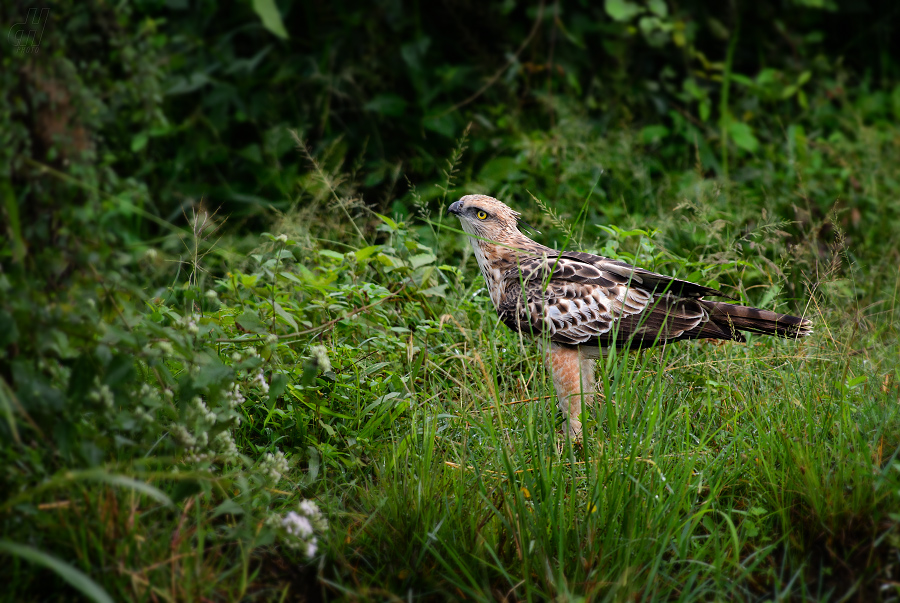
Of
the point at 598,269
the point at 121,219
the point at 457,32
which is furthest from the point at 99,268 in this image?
the point at 457,32

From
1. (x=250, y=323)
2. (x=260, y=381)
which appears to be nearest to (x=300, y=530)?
(x=260, y=381)

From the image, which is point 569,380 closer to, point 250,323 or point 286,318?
point 286,318

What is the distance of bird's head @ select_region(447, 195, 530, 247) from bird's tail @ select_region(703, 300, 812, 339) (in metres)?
1.15

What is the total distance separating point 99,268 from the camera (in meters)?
2.53

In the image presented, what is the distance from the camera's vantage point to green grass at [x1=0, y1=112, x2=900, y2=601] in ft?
8.03

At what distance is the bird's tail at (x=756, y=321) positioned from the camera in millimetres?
3740

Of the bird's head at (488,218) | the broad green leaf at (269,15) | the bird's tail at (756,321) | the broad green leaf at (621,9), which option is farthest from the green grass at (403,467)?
the broad green leaf at (621,9)

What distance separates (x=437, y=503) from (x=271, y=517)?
689 mm

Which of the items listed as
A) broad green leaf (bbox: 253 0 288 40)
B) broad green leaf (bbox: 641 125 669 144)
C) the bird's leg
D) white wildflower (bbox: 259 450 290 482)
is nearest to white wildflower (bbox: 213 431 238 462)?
white wildflower (bbox: 259 450 290 482)

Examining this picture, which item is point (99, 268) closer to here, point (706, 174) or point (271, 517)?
point (271, 517)

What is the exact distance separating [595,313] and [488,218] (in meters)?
0.92

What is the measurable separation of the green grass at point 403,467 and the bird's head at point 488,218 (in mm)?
656

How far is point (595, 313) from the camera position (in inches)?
154

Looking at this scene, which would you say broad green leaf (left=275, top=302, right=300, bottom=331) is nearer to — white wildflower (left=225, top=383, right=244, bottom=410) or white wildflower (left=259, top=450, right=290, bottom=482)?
white wildflower (left=225, top=383, right=244, bottom=410)
